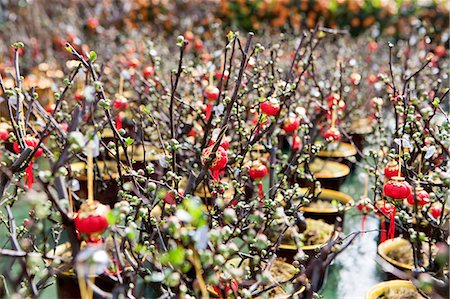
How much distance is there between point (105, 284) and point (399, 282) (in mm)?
811

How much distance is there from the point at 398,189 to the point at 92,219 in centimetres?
76

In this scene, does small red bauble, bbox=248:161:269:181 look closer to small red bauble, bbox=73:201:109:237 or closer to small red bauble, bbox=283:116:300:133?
small red bauble, bbox=283:116:300:133

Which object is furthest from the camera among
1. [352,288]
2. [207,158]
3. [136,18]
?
[136,18]

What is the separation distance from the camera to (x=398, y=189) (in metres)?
1.39

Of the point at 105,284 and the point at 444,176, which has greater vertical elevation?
the point at 444,176

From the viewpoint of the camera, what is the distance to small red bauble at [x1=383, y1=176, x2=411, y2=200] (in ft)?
4.56

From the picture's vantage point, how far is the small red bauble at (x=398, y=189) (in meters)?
1.39

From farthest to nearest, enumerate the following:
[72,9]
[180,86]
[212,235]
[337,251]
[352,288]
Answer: [72,9]
[180,86]
[352,288]
[337,251]
[212,235]

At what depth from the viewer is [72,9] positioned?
538 cm

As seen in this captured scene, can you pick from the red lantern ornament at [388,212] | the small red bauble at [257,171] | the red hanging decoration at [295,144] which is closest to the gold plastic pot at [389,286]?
the red lantern ornament at [388,212]

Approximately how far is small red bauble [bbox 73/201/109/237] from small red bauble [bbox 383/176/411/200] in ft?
2.39

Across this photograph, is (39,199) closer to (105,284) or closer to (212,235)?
(212,235)

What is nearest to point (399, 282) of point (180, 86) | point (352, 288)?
point (352, 288)

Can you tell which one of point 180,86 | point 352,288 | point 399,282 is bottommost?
point 352,288
